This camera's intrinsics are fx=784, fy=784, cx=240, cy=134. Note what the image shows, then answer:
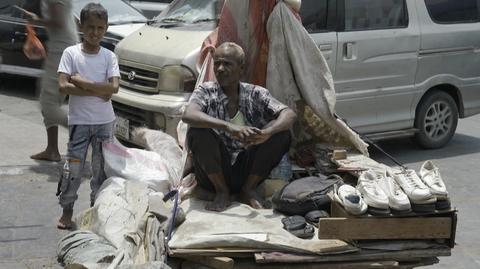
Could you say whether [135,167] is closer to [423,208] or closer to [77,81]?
[77,81]

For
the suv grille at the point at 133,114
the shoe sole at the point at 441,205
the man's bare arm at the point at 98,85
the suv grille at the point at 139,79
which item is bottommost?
the suv grille at the point at 133,114

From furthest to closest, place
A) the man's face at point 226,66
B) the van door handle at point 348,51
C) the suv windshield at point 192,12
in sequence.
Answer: the suv windshield at point 192,12 → the van door handle at point 348,51 → the man's face at point 226,66

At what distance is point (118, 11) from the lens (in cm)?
1117

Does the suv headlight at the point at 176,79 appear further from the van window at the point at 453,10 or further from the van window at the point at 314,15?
the van window at the point at 453,10

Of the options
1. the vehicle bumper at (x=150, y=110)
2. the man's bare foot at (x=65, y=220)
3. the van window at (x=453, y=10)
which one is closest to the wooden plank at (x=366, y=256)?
the man's bare foot at (x=65, y=220)

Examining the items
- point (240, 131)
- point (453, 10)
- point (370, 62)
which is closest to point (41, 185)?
point (240, 131)

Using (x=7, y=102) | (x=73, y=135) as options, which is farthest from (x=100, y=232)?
(x=7, y=102)

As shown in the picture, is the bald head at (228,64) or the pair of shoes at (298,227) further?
the bald head at (228,64)

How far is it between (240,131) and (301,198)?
0.56 metres

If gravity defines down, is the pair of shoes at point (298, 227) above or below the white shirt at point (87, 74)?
below

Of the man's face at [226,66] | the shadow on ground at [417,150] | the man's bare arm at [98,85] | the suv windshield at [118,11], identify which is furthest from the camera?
the suv windshield at [118,11]

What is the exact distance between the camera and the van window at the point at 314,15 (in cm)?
771

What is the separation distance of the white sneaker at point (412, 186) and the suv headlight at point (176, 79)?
2.96 meters

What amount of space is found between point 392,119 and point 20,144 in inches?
158
